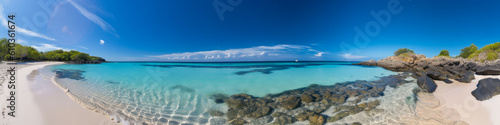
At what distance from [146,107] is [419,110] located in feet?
25.1

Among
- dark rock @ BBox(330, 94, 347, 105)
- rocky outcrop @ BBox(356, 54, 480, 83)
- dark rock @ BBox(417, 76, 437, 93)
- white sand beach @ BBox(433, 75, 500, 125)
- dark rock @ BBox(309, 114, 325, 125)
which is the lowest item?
dark rock @ BBox(309, 114, 325, 125)

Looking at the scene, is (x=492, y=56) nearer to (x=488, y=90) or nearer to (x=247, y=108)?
(x=488, y=90)

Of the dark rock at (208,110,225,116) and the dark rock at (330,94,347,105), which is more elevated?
the dark rock at (330,94,347,105)

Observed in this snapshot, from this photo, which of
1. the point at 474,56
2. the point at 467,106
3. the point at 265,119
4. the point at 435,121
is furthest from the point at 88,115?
the point at 474,56

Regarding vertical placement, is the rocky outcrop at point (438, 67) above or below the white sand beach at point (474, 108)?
above

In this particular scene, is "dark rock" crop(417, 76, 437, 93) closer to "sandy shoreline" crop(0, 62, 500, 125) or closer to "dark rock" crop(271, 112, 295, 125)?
"sandy shoreline" crop(0, 62, 500, 125)

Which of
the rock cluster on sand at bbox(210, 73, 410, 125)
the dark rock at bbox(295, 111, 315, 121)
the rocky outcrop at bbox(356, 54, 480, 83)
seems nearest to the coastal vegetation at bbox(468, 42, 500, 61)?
the rocky outcrop at bbox(356, 54, 480, 83)

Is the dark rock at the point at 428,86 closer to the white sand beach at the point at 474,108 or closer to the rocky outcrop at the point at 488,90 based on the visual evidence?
the white sand beach at the point at 474,108

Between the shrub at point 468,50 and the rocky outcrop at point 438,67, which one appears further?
the shrub at point 468,50

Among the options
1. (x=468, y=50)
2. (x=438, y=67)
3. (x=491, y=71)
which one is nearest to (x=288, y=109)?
(x=491, y=71)

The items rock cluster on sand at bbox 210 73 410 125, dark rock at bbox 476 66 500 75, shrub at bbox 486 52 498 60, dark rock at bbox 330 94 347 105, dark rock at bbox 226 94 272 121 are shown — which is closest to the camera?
rock cluster on sand at bbox 210 73 410 125

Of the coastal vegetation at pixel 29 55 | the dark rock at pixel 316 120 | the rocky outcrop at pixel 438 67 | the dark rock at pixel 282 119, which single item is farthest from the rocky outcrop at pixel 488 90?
the coastal vegetation at pixel 29 55

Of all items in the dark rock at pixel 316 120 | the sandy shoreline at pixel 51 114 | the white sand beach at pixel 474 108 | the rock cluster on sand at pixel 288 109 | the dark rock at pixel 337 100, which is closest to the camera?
the sandy shoreline at pixel 51 114

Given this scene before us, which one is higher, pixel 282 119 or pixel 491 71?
pixel 491 71
